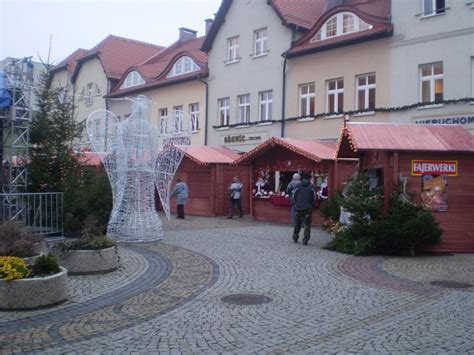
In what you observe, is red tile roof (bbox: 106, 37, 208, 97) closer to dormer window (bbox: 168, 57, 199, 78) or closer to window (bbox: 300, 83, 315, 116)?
dormer window (bbox: 168, 57, 199, 78)

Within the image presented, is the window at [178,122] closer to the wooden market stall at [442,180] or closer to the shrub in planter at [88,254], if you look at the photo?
the wooden market stall at [442,180]

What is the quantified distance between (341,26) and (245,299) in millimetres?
18781

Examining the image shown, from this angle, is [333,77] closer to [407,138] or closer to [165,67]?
[407,138]

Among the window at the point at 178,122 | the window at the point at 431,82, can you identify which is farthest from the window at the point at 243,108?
the window at the point at 178,122

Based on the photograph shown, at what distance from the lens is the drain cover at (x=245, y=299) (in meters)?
7.62

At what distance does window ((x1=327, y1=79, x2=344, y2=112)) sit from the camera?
23.6 m

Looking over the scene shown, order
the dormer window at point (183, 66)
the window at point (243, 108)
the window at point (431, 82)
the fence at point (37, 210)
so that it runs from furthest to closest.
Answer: the dormer window at point (183, 66) → the window at point (243, 108) → the window at point (431, 82) → the fence at point (37, 210)

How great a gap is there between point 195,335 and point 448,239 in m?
8.70

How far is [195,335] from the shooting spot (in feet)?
19.8

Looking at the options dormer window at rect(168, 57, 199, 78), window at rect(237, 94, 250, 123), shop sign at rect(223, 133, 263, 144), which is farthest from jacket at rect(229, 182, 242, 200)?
dormer window at rect(168, 57, 199, 78)

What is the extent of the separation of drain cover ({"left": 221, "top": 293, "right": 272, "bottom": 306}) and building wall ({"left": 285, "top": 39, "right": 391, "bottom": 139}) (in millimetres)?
15047

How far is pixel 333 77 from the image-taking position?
2367 cm

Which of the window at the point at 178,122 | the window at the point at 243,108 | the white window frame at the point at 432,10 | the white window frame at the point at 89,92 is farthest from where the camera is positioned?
the white window frame at the point at 89,92

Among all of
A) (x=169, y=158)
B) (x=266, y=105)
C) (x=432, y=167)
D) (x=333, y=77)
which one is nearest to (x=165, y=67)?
(x=266, y=105)
